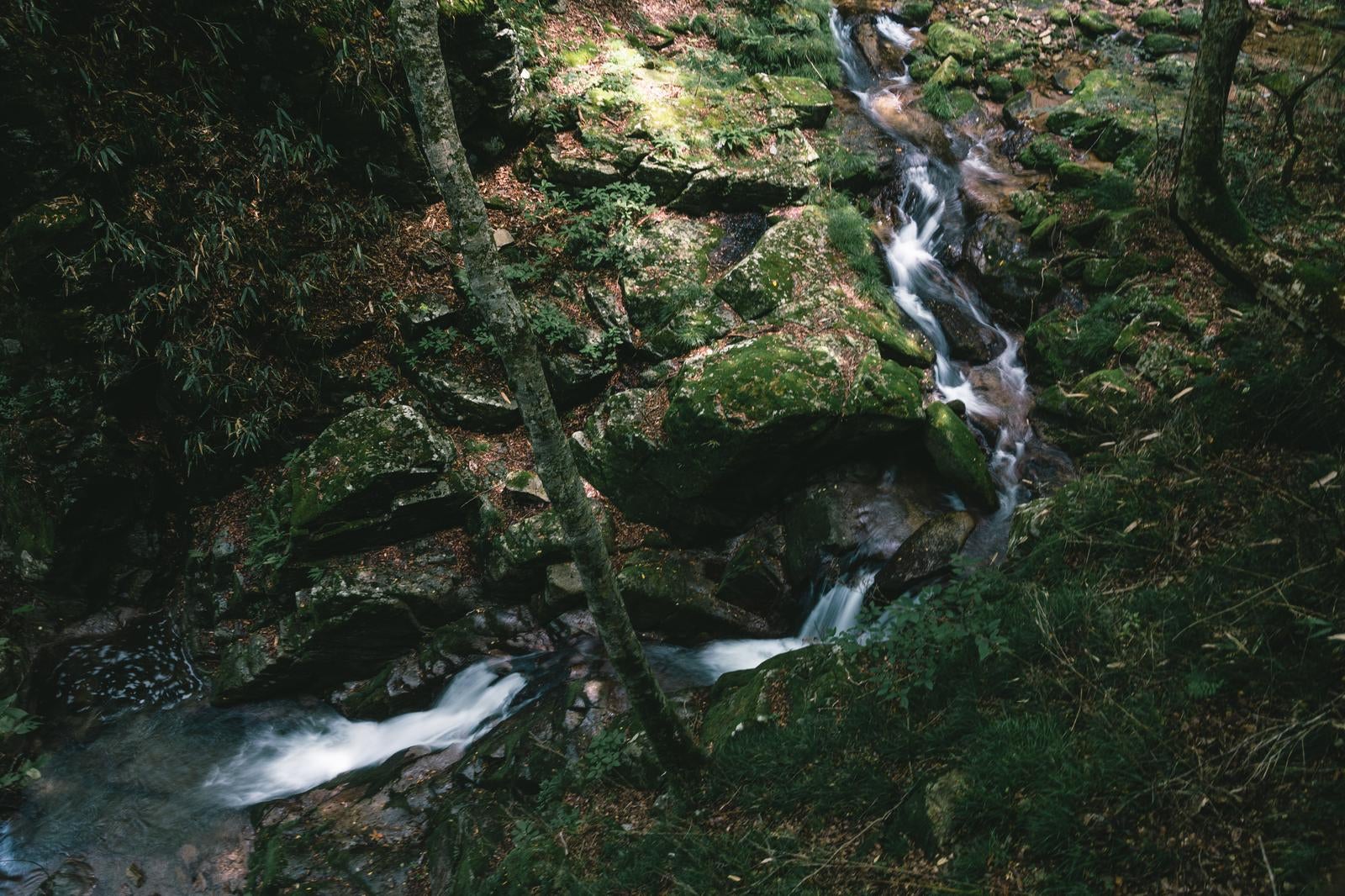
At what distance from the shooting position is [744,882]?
319 cm

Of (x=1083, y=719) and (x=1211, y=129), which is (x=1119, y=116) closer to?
(x=1211, y=129)

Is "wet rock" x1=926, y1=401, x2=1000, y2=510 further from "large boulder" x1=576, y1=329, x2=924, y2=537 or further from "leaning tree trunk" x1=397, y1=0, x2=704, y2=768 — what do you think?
"leaning tree trunk" x1=397, y1=0, x2=704, y2=768

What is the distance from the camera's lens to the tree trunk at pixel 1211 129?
4.59m

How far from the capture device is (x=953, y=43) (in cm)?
1031

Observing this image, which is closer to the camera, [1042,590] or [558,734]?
[1042,590]

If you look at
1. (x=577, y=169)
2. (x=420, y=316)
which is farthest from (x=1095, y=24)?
(x=420, y=316)

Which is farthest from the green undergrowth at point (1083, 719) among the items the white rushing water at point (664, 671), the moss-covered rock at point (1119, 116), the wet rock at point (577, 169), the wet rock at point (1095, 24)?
the wet rock at point (1095, 24)

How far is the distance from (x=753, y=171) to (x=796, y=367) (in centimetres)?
318

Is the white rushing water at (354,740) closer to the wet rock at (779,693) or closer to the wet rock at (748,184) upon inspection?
the wet rock at (779,693)

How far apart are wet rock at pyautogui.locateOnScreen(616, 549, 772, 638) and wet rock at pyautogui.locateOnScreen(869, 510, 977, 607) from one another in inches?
45.5

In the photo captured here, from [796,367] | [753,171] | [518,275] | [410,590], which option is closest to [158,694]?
[410,590]

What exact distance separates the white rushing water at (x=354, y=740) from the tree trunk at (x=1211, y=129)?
7.06 metres

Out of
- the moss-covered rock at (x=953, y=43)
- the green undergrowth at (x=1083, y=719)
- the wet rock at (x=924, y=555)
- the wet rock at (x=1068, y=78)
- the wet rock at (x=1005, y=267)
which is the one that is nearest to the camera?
the green undergrowth at (x=1083, y=719)

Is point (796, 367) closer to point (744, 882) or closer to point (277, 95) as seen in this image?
point (744, 882)
